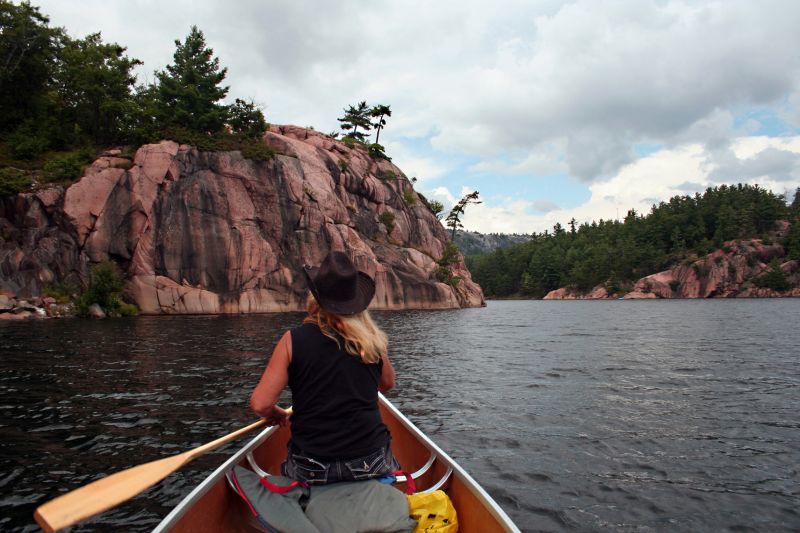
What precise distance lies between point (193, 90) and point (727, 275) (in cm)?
9943

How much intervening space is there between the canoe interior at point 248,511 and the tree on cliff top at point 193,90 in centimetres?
4534

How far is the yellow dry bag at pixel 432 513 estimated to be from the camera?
3631mm

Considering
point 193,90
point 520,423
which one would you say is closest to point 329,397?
point 520,423

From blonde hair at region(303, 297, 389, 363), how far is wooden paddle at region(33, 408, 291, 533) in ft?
6.35

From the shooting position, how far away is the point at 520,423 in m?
9.42

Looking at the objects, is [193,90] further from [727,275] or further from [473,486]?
[727,275]

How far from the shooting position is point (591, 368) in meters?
15.3

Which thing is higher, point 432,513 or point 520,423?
point 432,513

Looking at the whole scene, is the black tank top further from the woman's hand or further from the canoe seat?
the canoe seat

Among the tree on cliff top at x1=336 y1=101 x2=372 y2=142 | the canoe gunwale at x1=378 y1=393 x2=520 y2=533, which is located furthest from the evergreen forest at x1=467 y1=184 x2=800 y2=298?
the canoe gunwale at x1=378 y1=393 x2=520 y2=533

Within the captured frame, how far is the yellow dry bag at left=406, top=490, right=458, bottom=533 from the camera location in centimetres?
363

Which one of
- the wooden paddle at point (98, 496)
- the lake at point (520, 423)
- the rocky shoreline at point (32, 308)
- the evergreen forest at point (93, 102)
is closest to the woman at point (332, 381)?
the wooden paddle at point (98, 496)

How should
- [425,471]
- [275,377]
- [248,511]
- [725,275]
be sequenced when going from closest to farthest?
1. [275,377]
2. [248,511]
3. [425,471]
4. [725,275]

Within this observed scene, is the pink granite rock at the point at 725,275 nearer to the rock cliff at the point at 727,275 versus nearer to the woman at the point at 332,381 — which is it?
the rock cliff at the point at 727,275
